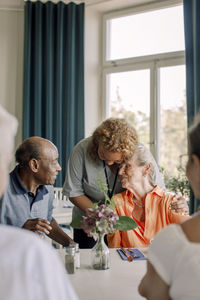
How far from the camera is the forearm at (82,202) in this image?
7.89ft

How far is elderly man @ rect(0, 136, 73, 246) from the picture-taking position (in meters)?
2.04

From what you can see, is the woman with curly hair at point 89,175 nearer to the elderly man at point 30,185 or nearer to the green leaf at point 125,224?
the elderly man at point 30,185

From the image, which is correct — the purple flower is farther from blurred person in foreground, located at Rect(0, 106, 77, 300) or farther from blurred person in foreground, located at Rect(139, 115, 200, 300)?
blurred person in foreground, located at Rect(0, 106, 77, 300)

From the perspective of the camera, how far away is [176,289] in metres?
1.02

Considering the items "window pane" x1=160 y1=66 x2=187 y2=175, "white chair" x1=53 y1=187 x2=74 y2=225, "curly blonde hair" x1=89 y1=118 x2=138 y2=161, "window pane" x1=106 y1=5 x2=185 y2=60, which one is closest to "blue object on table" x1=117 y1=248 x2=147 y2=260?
"curly blonde hair" x1=89 y1=118 x2=138 y2=161

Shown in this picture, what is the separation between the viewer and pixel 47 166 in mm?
2170

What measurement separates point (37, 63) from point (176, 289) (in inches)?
167

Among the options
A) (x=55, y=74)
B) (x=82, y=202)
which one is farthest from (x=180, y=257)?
(x=55, y=74)

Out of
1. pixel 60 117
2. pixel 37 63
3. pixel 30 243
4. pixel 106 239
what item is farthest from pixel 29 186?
pixel 37 63

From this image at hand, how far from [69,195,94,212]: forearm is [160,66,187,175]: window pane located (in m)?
2.17

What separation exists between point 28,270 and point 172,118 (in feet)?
12.9

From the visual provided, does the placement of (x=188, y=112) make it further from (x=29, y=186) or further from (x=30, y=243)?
(x=30, y=243)

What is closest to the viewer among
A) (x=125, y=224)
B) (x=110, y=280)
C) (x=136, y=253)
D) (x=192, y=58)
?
(x=110, y=280)

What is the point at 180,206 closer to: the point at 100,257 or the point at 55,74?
the point at 100,257
